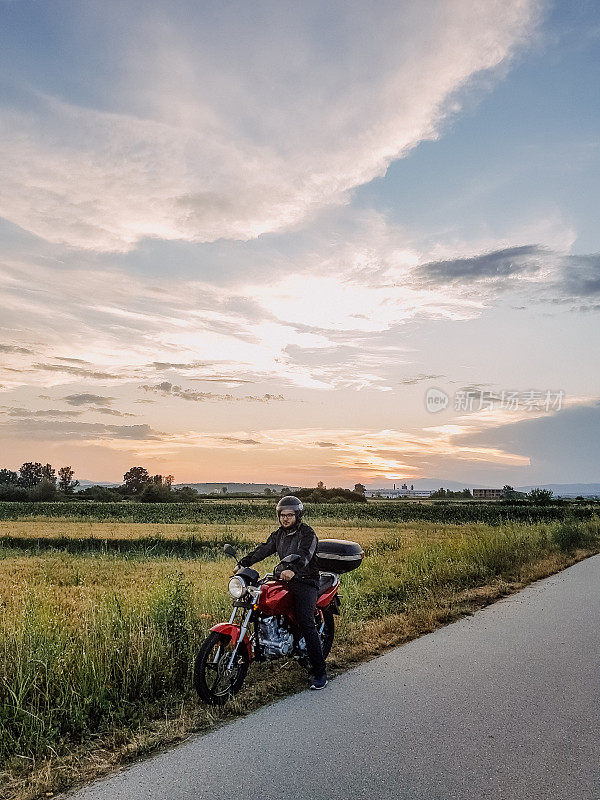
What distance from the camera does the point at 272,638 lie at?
6.69 meters

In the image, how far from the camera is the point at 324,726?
18.2ft

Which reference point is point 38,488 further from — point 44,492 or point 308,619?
point 308,619

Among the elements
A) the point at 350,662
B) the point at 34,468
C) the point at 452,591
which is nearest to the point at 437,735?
the point at 350,662

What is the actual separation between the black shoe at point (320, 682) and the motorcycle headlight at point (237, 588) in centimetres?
114

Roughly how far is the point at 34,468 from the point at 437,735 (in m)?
167

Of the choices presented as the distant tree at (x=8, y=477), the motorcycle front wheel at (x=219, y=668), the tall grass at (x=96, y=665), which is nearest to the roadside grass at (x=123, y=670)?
the tall grass at (x=96, y=665)

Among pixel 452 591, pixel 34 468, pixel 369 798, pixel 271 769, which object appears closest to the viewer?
pixel 369 798

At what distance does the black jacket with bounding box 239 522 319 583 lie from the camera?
6.57m

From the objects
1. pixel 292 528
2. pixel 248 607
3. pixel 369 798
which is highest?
pixel 292 528

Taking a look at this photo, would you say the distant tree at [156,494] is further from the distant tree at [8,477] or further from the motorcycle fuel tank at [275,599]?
the motorcycle fuel tank at [275,599]

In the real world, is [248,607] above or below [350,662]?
above

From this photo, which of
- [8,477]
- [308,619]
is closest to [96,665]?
[308,619]

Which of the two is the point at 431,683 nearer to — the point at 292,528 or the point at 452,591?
the point at 292,528

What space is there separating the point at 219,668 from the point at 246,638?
0.39 m
